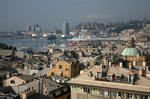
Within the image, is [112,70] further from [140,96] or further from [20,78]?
[20,78]

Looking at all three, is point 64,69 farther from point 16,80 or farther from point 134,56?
point 134,56

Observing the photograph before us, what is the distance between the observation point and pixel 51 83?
1517 cm

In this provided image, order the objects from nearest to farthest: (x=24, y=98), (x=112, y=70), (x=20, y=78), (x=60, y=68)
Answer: (x=24, y=98) → (x=112, y=70) → (x=20, y=78) → (x=60, y=68)

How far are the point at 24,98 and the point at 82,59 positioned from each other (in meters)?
23.7

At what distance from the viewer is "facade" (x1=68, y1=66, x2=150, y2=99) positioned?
1055cm

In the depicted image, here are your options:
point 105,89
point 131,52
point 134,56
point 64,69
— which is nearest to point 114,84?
point 105,89

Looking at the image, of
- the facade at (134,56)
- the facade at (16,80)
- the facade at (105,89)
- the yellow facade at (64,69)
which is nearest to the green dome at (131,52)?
the facade at (134,56)

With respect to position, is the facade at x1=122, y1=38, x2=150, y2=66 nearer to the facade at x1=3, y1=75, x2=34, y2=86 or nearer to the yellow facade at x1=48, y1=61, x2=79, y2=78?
the yellow facade at x1=48, y1=61, x2=79, y2=78

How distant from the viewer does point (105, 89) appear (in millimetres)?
11133

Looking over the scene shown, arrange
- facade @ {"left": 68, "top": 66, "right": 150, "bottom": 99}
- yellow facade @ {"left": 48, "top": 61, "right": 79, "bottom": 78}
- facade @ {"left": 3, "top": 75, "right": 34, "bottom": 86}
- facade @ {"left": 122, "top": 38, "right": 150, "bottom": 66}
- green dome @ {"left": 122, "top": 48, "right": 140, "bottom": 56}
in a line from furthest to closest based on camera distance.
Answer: green dome @ {"left": 122, "top": 48, "right": 140, "bottom": 56}
facade @ {"left": 122, "top": 38, "right": 150, "bottom": 66}
yellow facade @ {"left": 48, "top": 61, "right": 79, "bottom": 78}
facade @ {"left": 3, "top": 75, "right": 34, "bottom": 86}
facade @ {"left": 68, "top": 66, "right": 150, "bottom": 99}

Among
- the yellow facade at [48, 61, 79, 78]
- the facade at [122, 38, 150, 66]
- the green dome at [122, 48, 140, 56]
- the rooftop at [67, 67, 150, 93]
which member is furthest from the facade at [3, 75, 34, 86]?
the green dome at [122, 48, 140, 56]

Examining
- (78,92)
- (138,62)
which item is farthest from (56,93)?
(138,62)

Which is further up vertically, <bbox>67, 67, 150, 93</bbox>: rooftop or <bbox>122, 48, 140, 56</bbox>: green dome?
<bbox>122, 48, 140, 56</bbox>: green dome

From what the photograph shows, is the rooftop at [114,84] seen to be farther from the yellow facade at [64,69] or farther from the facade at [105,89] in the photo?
the yellow facade at [64,69]
